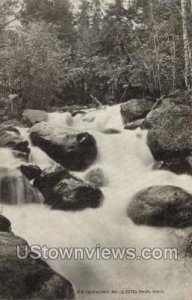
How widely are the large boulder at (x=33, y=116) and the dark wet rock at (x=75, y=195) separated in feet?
13.5

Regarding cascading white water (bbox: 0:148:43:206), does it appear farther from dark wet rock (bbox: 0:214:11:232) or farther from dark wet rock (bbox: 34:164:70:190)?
dark wet rock (bbox: 0:214:11:232)

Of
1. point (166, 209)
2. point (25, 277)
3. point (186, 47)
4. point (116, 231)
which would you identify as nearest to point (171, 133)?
point (166, 209)

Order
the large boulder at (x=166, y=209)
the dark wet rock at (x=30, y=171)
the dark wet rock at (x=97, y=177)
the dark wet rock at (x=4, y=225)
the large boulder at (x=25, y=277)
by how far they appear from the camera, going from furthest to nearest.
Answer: the dark wet rock at (x=97, y=177) < the dark wet rock at (x=30, y=171) < the large boulder at (x=166, y=209) < the dark wet rock at (x=4, y=225) < the large boulder at (x=25, y=277)

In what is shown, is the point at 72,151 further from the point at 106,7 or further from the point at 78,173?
the point at 106,7

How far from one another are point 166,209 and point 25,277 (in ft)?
9.04

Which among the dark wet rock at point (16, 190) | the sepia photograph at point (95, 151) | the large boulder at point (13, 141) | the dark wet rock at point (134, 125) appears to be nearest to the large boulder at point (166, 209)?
the sepia photograph at point (95, 151)

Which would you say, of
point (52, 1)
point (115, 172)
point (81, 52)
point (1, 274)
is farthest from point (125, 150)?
point (81, 52)

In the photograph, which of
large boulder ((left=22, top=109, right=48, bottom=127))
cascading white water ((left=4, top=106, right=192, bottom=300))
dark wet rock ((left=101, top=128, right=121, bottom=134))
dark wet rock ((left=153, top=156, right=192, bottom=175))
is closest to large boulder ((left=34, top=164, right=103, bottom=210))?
cascading white water ((left=4, top=106, right=192, bottom=300))

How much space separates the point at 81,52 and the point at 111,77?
1.39m

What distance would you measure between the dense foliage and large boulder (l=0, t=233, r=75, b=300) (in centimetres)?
704

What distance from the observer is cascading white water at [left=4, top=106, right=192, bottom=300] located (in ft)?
23.3

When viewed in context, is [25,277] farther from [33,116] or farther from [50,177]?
→ [33,116]
